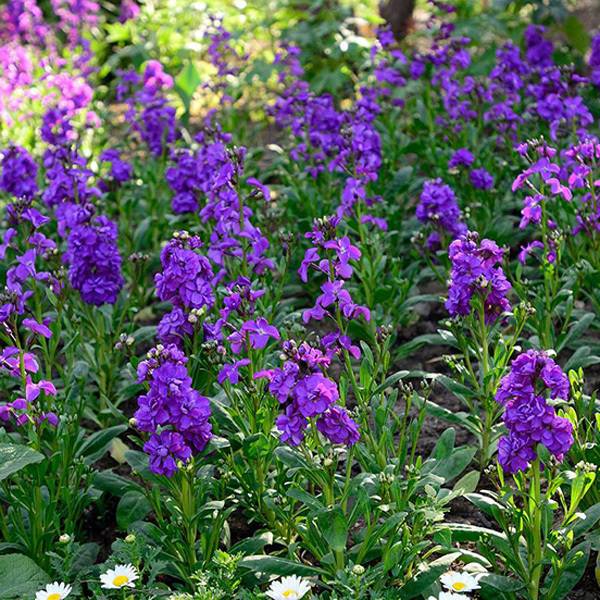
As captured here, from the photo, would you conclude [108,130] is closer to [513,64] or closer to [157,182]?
[157,182]

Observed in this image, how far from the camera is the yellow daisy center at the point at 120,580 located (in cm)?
255

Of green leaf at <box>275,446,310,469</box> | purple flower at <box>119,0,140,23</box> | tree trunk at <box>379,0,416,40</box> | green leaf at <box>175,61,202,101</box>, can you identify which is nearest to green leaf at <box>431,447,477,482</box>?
green leaf at <box>275,446,310,469</box>

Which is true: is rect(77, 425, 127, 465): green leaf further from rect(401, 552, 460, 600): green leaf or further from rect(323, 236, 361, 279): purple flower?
rect(401, 552, 460, 600): green leaf

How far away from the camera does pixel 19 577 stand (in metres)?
2.82

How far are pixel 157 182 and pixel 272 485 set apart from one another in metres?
2.76

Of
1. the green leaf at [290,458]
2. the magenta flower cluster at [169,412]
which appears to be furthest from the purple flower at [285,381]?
the green leaf at [290,458]

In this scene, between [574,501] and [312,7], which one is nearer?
[574,501]

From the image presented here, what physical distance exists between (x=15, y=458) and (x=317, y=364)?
3.12 ft

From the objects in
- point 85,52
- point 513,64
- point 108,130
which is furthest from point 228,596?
point 85,52

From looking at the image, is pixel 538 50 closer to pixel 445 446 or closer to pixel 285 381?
pixel 445 446

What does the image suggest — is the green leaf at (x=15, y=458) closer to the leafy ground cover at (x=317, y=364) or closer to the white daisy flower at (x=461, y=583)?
the leafy ground cover at (x=317, y=364)

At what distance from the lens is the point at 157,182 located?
17.9 feet

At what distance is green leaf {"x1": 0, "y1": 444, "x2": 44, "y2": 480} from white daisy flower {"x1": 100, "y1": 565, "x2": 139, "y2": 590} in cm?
43

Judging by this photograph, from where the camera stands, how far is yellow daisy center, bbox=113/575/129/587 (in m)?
2.55
